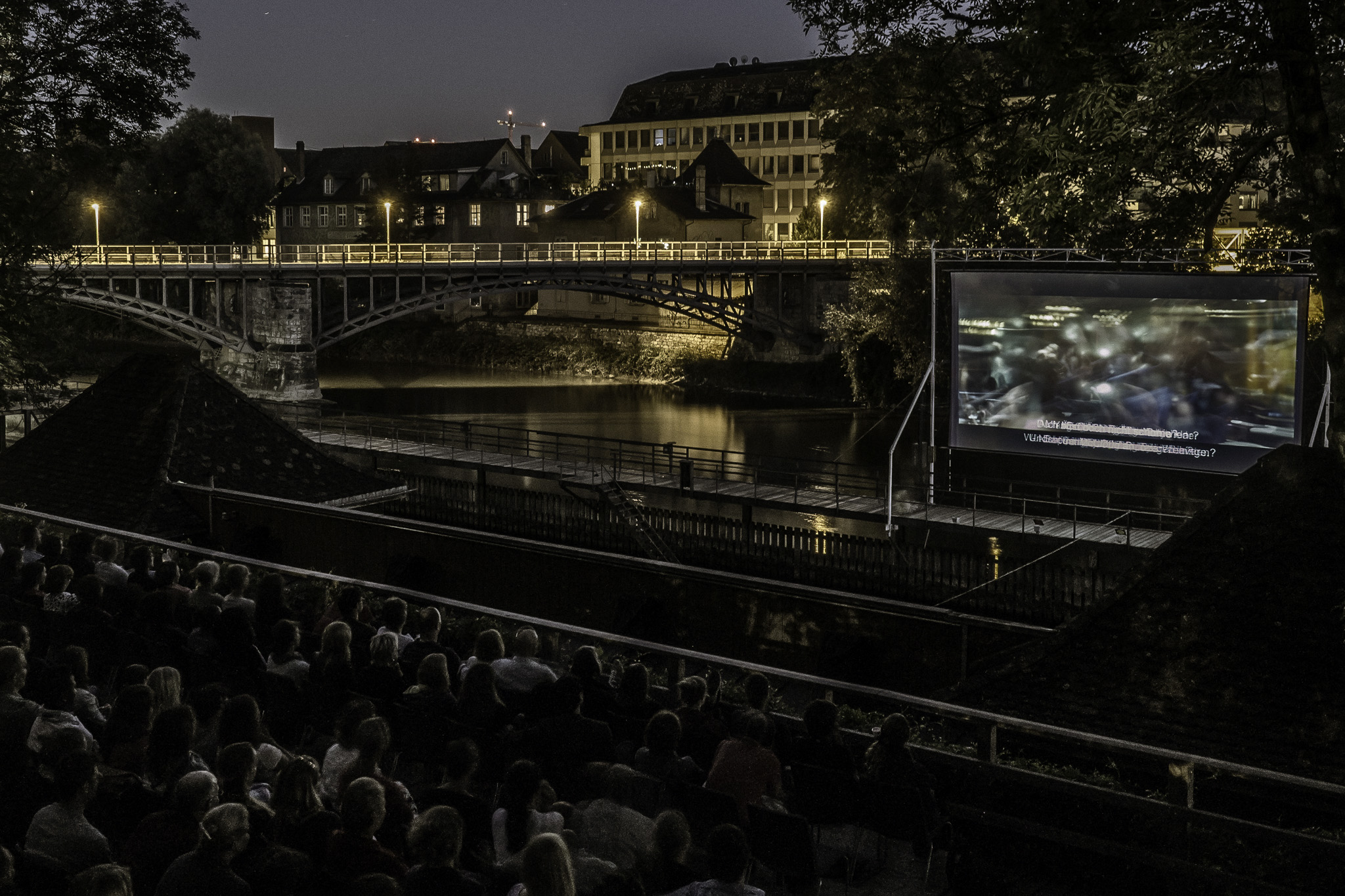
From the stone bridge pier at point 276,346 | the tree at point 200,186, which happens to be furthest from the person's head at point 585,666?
the tree at point 200,186

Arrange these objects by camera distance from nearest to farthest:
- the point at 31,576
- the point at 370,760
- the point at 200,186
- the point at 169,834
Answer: the point at 169,834 < the point at 370,760 < the point at 31,576 < the point at 200,186

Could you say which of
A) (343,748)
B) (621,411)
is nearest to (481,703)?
(343,748)

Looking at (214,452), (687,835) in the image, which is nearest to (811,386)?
(214,452)

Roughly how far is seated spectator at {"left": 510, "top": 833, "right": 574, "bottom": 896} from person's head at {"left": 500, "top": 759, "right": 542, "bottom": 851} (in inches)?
40.8

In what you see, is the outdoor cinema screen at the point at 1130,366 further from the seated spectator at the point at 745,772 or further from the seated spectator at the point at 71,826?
the seated spectator at the point at 71,826

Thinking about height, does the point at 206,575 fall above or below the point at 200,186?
below

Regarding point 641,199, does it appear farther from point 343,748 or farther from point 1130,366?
point 343,748

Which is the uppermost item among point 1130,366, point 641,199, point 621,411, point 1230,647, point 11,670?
point 641,199

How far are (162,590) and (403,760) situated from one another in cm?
209

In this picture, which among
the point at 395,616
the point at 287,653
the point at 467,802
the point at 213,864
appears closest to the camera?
the point at 213,864

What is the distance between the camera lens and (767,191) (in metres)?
88.3

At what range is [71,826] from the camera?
183 inches

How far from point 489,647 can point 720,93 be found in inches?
3561

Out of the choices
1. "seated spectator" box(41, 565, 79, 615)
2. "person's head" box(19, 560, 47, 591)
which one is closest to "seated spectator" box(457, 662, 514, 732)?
"seated spectator" box(41, 565, 79, 615)
